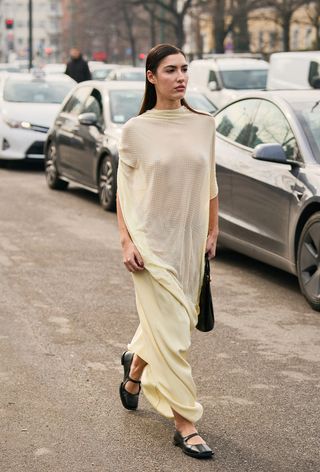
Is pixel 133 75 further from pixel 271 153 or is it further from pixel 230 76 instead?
pixel 271 153

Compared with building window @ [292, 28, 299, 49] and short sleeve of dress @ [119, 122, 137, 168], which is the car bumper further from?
building window @ [292, 28, 299, 49]

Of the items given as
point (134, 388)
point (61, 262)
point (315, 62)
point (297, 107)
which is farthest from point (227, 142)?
point (315, 62)

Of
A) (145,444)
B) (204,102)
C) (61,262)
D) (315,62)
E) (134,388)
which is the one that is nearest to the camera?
(145,444)

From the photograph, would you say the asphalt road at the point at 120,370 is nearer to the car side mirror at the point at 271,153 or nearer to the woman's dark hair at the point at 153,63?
the car side mirror at the point at 271,153

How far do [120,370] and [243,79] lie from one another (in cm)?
2203

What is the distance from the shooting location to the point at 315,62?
23.8m

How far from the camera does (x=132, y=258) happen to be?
5.41 metres

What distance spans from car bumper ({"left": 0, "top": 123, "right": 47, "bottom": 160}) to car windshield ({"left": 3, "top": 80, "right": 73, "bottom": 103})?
3.61 ft

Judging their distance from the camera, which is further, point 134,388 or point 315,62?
point 315,62

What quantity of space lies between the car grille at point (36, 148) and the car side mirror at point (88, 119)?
4.24 m

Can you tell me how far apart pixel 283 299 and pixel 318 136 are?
1237mm

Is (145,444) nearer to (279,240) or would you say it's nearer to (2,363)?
(2,363)

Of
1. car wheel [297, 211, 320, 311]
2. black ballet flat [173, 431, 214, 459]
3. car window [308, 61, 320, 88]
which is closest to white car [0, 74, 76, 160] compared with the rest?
car window [308, 61, 320, 88]

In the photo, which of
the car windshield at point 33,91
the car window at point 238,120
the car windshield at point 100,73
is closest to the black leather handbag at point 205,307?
the car window at point 238,120
